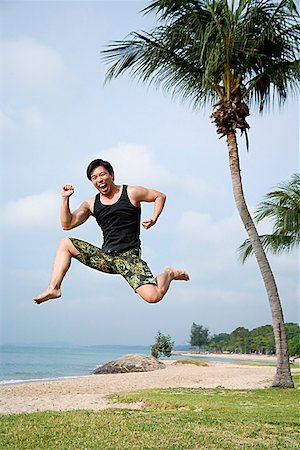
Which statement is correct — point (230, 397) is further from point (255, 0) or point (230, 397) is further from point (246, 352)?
point (246, 352)

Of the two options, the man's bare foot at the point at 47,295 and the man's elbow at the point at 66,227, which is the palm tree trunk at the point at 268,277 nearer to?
the man's elbow at the point at 66,227

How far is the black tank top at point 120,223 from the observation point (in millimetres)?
4551

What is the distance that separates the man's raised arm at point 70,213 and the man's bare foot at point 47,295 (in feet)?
1.86

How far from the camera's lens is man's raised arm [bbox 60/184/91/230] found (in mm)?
4438

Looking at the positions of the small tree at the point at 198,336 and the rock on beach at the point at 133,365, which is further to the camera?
the small tree at the point at 198,336

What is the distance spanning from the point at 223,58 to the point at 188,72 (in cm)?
87

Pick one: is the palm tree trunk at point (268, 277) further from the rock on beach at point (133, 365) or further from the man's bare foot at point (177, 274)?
the rock on beach at point (133, 365)

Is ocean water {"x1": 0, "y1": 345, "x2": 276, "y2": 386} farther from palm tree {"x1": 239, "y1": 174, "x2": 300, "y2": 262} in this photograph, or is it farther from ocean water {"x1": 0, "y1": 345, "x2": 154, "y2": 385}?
palm tree {"x1": 239, "y1": 174, "x2": 300, "y2": 262}

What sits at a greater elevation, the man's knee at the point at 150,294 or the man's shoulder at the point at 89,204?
the man's shoulder at the point at 89,204

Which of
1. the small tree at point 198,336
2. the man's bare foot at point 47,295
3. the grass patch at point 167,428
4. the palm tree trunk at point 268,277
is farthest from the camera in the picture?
the small tree at point 198,336

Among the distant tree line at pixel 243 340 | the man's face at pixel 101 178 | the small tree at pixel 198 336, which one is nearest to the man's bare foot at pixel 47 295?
the man's face at pixel 101 178

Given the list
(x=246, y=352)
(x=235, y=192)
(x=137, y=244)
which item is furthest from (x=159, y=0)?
(x=246, y=352)

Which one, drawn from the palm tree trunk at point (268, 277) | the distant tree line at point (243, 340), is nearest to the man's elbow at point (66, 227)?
the palm tree trunk at point (268, 277)

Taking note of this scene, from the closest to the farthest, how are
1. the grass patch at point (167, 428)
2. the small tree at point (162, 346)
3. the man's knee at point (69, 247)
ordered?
the man's knee at point (69, 247)
the grass patch at point (167, 428)
the small tree at point (162, 346)
